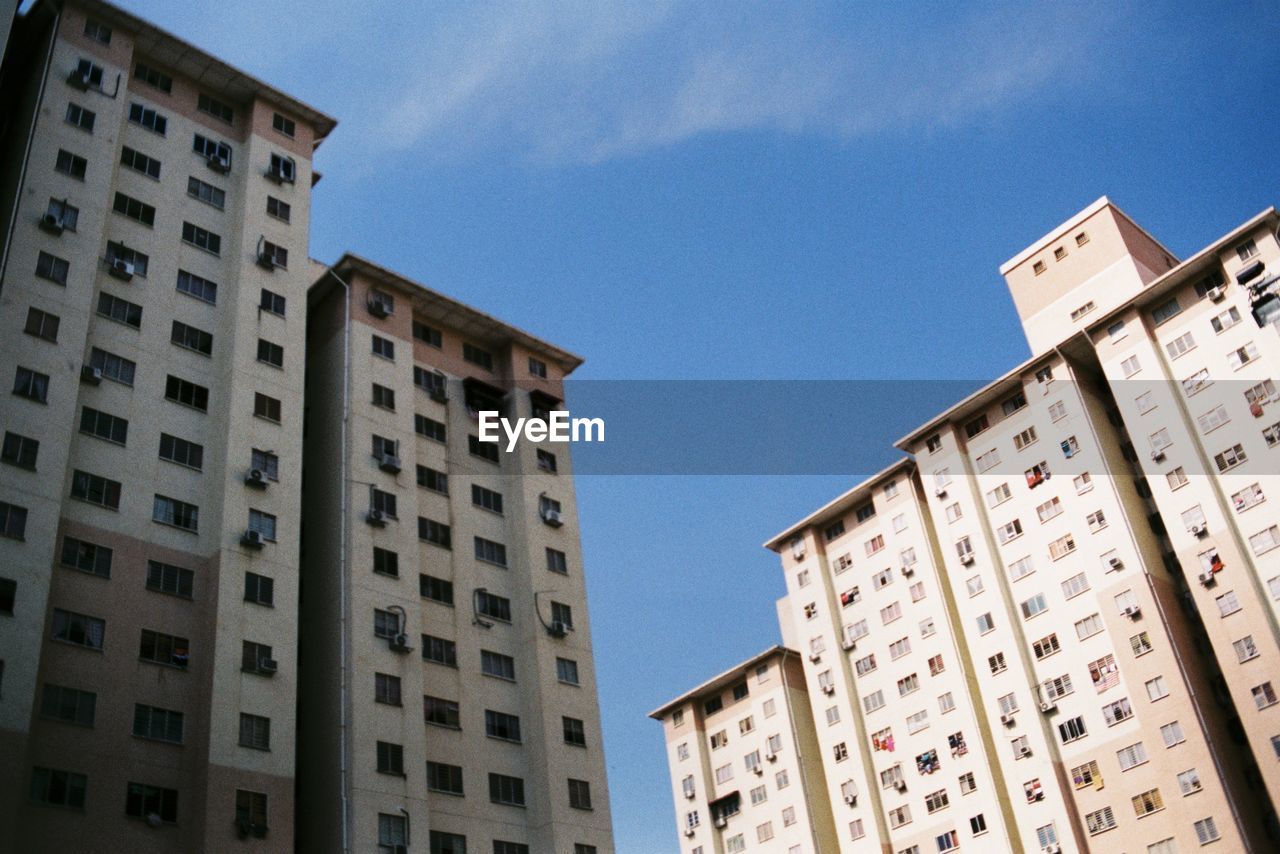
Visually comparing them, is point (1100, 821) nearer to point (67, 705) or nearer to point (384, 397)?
point (384, 397)

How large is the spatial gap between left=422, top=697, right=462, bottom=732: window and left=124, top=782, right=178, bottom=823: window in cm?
914

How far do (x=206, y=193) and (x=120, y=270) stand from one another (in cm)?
598

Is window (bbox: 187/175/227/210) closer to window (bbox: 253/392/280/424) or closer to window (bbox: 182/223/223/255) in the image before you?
window (bbox: 182/223/223/255)

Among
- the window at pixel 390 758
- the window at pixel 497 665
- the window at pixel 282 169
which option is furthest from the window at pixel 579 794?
the window at pixel 282 169

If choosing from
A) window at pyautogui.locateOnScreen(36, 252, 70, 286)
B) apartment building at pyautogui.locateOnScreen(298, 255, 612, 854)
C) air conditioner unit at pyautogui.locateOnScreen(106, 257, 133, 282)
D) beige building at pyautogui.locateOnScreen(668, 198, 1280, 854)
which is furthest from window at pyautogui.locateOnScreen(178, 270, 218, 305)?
beige building at pyautogui.locateOnScreen(668, 198, 1280, 854)

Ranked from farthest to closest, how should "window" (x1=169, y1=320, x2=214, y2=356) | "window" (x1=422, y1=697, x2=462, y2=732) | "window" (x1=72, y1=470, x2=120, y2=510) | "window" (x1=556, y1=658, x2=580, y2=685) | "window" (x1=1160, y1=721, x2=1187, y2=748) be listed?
"window" (x1=1160, y1=721, x2=1187, y2=748), "window" (x1=556, y1=658, x2=580, y2=685), "window" (x1=422, y1=697, x2=462, y2=732), "window" (x1=169, y1=320, x2=214, y2=356), "window" (x1=72, y1=470, x2=120, y2=510)

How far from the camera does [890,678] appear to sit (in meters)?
64.2

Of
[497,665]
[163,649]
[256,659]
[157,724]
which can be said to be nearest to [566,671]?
[497,665]

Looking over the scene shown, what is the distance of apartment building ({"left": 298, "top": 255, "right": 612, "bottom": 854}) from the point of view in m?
39.3

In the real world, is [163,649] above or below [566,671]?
below

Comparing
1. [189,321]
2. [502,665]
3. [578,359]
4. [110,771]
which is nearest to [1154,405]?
[578,359]

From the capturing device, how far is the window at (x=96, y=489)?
36188 millimetres

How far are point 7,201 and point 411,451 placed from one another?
602 inches

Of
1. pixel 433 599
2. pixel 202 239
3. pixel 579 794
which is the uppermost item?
pixel 202 239
